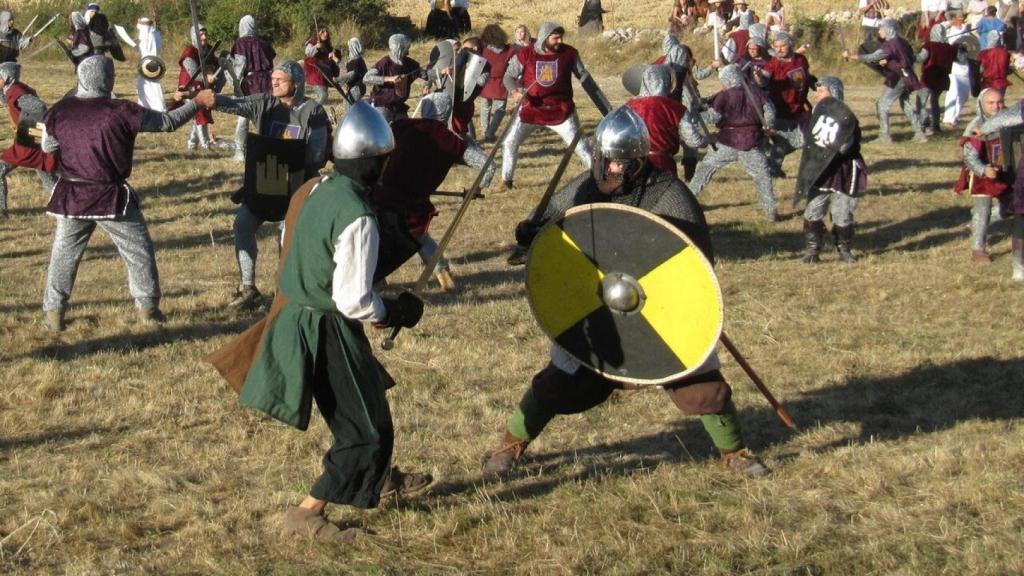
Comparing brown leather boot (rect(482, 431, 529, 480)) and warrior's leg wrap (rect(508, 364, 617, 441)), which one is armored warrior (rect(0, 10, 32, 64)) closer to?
brown leather boot (rect(482, 431, 529, 480))

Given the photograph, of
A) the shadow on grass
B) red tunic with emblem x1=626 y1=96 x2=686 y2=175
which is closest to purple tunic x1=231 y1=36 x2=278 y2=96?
red tunic with emblem x1=626 y1=96 x2=686 y2=175

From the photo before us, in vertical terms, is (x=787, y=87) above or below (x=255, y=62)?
above

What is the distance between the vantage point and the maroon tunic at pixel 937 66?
671 inches

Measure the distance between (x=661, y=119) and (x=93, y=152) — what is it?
3.98 metres

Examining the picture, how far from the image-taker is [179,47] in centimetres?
2970

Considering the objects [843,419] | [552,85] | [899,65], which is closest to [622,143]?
[843,419]

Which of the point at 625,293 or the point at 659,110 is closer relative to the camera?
the point at 625,293

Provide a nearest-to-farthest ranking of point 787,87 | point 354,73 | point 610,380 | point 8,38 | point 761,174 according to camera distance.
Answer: point 610,380 < point 761,174 < point 787,87 < point 354,73 < point 8,38

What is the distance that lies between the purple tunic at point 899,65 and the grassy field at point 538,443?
6494mm

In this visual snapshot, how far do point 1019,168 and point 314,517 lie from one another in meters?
6.00

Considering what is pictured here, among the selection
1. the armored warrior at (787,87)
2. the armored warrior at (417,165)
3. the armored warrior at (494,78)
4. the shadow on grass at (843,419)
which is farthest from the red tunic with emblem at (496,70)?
the shadow on grass at (843,419)

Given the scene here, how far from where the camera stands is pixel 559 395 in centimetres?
550

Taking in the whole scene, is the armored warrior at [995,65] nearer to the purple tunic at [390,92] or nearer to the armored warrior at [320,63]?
the purple tunic at [390,92]

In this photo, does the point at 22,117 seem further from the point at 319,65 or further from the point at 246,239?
the point at 319,65
